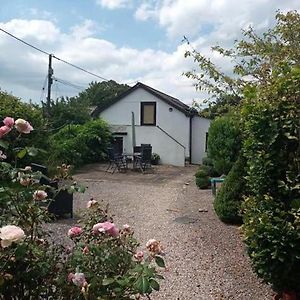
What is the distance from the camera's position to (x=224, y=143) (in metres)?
8.52

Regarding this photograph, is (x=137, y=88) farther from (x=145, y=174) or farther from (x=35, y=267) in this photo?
(x=35, y=267)

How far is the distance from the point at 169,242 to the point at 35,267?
365 centimetres

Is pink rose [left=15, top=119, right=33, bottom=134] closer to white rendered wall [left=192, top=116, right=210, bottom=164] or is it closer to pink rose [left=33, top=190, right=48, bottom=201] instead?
pink rose [left=33, top=190, right=48, bottom=201]

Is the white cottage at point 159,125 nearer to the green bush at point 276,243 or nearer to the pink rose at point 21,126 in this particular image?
the green bush at point 276,243

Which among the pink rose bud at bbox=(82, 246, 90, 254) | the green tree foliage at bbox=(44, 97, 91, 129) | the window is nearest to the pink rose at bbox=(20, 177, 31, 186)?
the pink rose bud at bbox=(82, 246, 90, 254)

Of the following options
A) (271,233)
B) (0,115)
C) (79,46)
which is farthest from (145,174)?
(271,233)

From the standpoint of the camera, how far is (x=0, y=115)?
8281mm

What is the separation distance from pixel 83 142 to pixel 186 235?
11.1 m

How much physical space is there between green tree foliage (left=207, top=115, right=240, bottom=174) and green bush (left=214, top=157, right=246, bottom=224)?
2.11m

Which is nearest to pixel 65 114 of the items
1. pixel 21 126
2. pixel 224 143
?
pixel 224 143

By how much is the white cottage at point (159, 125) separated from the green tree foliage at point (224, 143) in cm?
1012

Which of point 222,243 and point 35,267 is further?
point 222,243

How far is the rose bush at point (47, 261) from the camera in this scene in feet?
5.35

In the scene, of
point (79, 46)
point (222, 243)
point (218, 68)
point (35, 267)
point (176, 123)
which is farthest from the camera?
point (176, 123)
